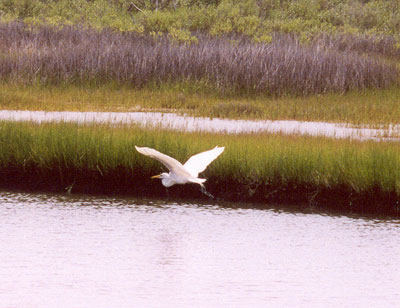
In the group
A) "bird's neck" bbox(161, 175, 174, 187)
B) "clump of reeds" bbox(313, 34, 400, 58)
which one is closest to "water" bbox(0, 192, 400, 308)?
"bird's neck" bbox(161, 175, 174, 187)

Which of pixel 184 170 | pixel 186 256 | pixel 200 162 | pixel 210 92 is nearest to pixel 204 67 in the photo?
pixel 210 92

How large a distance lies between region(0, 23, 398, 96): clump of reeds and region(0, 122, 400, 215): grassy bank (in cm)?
1145

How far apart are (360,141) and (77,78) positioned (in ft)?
40.8

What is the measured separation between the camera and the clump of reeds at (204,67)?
2544 centimetres

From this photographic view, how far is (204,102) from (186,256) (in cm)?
1402

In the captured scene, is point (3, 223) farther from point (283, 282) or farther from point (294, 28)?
point (294, 28)

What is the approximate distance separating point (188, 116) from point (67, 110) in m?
2.75

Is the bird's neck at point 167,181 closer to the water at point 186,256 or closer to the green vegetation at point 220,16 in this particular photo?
the water at point 186,256

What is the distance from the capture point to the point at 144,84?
2561 cm

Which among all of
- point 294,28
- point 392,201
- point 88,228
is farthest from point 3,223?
point 294,28

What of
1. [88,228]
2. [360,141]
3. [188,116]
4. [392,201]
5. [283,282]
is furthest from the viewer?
[188,116]

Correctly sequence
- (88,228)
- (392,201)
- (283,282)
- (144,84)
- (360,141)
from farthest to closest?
(144,84) < (360,141) < (392,201) < (88,228) < (283,282)

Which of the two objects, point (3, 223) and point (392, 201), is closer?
point (3, 223)

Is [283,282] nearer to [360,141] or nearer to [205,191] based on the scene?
[205,191]
